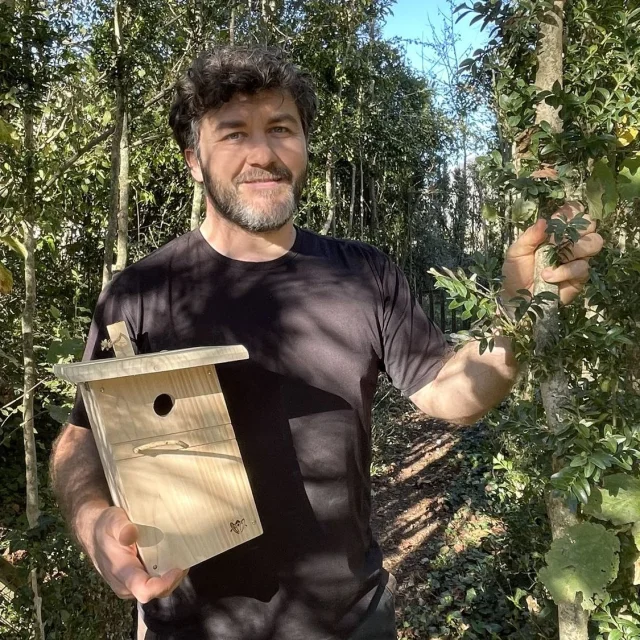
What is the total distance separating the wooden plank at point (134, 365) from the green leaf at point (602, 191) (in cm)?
94

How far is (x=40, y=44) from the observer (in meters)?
2.88

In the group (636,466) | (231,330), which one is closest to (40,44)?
(231,330)

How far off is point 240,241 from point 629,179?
1.04 m

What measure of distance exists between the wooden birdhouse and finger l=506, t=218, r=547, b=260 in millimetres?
693

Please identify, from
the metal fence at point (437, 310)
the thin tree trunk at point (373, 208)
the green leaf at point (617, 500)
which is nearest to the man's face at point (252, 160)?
the green leaf at point (617, 500)

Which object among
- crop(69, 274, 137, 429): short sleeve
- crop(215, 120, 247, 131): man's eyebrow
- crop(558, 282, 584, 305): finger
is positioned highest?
crop(215, 120, 247, 131): man's eyebrow

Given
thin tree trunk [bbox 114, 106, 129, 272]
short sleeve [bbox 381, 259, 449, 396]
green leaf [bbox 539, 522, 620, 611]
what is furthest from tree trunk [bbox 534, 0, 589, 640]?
thin tree trunk [bbox 114, 106, 129, 272]

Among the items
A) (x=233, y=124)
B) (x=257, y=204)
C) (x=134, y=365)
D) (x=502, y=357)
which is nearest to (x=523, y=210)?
(x=502, y=357)

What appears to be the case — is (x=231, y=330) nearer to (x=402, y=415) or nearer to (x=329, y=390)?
(x=329, y=390)

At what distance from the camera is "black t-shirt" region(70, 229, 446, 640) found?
5.52 ft

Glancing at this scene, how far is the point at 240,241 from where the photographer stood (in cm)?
185

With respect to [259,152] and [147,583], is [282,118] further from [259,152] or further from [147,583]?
[147,583]

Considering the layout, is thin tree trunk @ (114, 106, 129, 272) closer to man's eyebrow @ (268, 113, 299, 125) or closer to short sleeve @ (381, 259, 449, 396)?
man's eyebrow @ (268, 113, 299, 125)

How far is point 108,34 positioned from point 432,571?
449 cm
